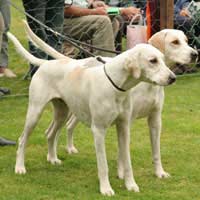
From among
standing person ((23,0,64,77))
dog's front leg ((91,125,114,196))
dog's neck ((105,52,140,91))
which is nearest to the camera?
dog's neck ((105,52,140,91))

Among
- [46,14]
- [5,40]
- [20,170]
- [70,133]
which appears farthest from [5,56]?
[20,170]

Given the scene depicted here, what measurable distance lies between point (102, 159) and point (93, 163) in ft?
2.77

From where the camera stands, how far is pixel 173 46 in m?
A: 4.99

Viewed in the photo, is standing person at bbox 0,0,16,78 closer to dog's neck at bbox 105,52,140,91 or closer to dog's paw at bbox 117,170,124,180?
dog's paw at bbox 117,170,124,180

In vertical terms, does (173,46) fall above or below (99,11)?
above

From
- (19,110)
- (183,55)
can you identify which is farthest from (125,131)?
(19,110)

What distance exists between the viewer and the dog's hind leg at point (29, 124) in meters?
4.92

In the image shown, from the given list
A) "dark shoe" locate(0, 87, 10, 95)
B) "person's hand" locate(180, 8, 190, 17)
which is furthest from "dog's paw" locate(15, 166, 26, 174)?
"person's hand" locate(180, 8, 190, 17)

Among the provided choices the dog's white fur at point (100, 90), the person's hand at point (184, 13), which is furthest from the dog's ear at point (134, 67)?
the person's hand at point (184, 13)

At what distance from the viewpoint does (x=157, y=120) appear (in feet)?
16.0

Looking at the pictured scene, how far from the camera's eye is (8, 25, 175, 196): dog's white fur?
421 centimetres

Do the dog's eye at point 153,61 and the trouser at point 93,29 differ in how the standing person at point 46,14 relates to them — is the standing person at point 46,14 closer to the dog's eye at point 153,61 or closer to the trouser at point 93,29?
the trouser at point 93,29

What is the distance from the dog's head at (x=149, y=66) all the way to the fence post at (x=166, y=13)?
4.60 m

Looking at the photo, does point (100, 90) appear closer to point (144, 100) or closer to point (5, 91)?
point (144, 100)
